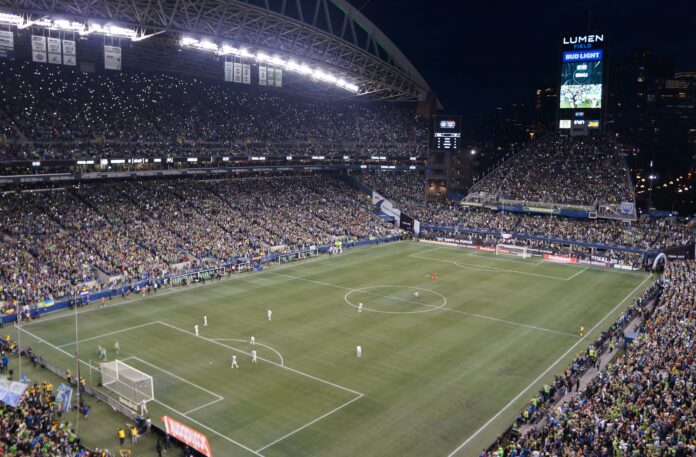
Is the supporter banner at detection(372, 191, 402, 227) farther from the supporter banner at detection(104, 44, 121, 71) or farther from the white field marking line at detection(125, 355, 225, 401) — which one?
the white field marking line at detection(125, 355, 225, 401)

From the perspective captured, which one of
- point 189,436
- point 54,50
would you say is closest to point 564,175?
point 54,50

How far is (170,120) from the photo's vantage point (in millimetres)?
64812

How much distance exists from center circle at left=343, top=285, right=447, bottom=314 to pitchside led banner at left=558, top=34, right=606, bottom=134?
149 feet

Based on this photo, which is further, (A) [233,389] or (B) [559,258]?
(B) [559,258]

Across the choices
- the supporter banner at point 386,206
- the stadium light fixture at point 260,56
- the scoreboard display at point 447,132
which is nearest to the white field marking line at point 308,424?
the stadium light fixture at point 260,56

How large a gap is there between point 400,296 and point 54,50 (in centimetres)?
3223

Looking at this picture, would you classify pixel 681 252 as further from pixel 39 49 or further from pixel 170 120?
pixel 39 49

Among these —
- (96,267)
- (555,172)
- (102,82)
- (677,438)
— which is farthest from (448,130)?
(677,438)

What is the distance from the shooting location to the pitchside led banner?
74.4m

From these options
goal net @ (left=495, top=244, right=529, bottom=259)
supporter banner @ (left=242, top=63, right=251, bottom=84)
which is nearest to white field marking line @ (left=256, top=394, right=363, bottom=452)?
supporter banner @ (left=242, top=63, right=251, bottom=84)

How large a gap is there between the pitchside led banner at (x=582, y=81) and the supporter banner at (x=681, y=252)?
28.1m

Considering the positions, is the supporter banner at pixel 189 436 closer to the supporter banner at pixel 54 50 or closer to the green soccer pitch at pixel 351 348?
the green soccer pitch at pixel 351 348

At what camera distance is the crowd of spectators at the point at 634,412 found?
60.3ft

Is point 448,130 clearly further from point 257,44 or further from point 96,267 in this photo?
point 96,267
